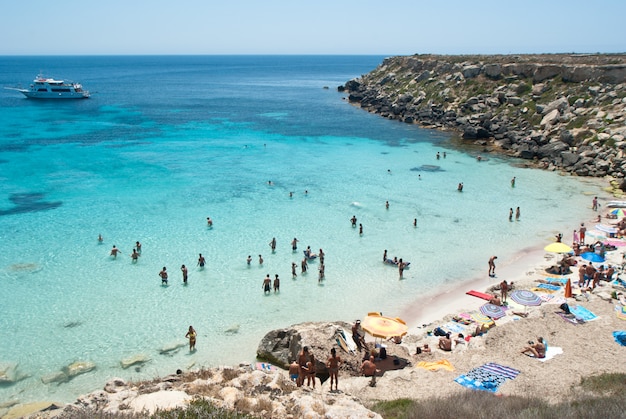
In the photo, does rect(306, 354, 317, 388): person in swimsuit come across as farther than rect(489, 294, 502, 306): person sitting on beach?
No

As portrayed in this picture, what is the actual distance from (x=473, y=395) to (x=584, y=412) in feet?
8.33

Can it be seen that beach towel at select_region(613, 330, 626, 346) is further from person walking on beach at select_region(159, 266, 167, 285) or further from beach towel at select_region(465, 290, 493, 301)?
person walking on beach at select_region(159, 266, 167, 285)

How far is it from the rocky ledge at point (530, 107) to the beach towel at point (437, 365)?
101 ft

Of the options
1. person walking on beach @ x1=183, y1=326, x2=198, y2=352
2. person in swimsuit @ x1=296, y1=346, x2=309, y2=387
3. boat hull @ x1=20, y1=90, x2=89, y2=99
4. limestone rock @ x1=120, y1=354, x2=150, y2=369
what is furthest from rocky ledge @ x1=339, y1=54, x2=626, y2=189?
boat hull @ x1=20, y1=90, x2=89, y2=99

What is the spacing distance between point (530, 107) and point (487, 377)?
4568 centimetres

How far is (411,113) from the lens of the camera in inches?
2638

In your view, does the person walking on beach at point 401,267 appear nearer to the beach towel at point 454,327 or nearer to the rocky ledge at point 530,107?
the beach towel at point 454,327

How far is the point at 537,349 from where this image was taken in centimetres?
1489

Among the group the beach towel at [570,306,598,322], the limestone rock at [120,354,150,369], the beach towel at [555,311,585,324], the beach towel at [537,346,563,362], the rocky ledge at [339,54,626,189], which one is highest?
the rocky ledge at [339,54,626,189]

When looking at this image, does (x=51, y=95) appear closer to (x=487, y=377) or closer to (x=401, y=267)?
(x=401, y=267)

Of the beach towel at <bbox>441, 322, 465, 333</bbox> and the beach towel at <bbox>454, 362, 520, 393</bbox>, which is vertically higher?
the beach towel at <bbox>454, 362, 520, 393</bbox>

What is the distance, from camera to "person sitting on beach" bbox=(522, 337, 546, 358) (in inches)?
584

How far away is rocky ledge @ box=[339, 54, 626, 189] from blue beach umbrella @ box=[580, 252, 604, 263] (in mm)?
17685

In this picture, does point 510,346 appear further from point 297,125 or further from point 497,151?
point 297,125
